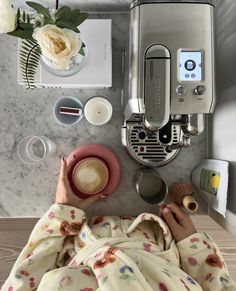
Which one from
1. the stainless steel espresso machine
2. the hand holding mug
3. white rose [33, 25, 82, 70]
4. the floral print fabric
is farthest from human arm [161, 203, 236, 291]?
white rose [33, 25, 82, 70]

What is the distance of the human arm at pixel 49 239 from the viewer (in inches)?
34.9

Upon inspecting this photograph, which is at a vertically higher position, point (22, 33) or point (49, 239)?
point (22, 33)

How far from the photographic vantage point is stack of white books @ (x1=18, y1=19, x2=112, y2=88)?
3.10ft

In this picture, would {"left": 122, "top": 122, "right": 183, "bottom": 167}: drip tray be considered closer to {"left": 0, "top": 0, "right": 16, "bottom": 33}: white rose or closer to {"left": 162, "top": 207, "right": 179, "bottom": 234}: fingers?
{"left": 162, "top": 207, "right": 179, "bottom": 234}: fingers

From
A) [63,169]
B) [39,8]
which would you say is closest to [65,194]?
[63,169]

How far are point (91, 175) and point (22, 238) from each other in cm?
32

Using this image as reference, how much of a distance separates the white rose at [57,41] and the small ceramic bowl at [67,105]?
1.02 feet

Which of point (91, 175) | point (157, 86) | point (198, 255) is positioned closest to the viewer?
point (157, 86)

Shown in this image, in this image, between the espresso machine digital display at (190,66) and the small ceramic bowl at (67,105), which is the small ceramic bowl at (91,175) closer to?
Result: the small ceramic bowl at (67,105)

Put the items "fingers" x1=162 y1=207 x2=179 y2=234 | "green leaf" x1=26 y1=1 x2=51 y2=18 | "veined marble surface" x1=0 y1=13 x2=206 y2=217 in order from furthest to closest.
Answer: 1. "veined marble surface" x1=0 y1=13 x2=206 y2=217
2. "fingers" x1=162 y1=207 x2=179 y2=234
3. "green leaf" x1=26 y1=1 x2=51 y2=18

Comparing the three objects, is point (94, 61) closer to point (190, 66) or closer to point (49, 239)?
point (190, 66)

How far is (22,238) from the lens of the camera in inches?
42.9

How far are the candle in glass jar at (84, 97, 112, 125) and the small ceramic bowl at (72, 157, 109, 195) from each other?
0.12m

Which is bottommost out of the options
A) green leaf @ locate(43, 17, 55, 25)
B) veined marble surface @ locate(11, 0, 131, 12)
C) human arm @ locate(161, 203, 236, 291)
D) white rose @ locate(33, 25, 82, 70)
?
human arm @ locate(161, 203, 236, 291)
